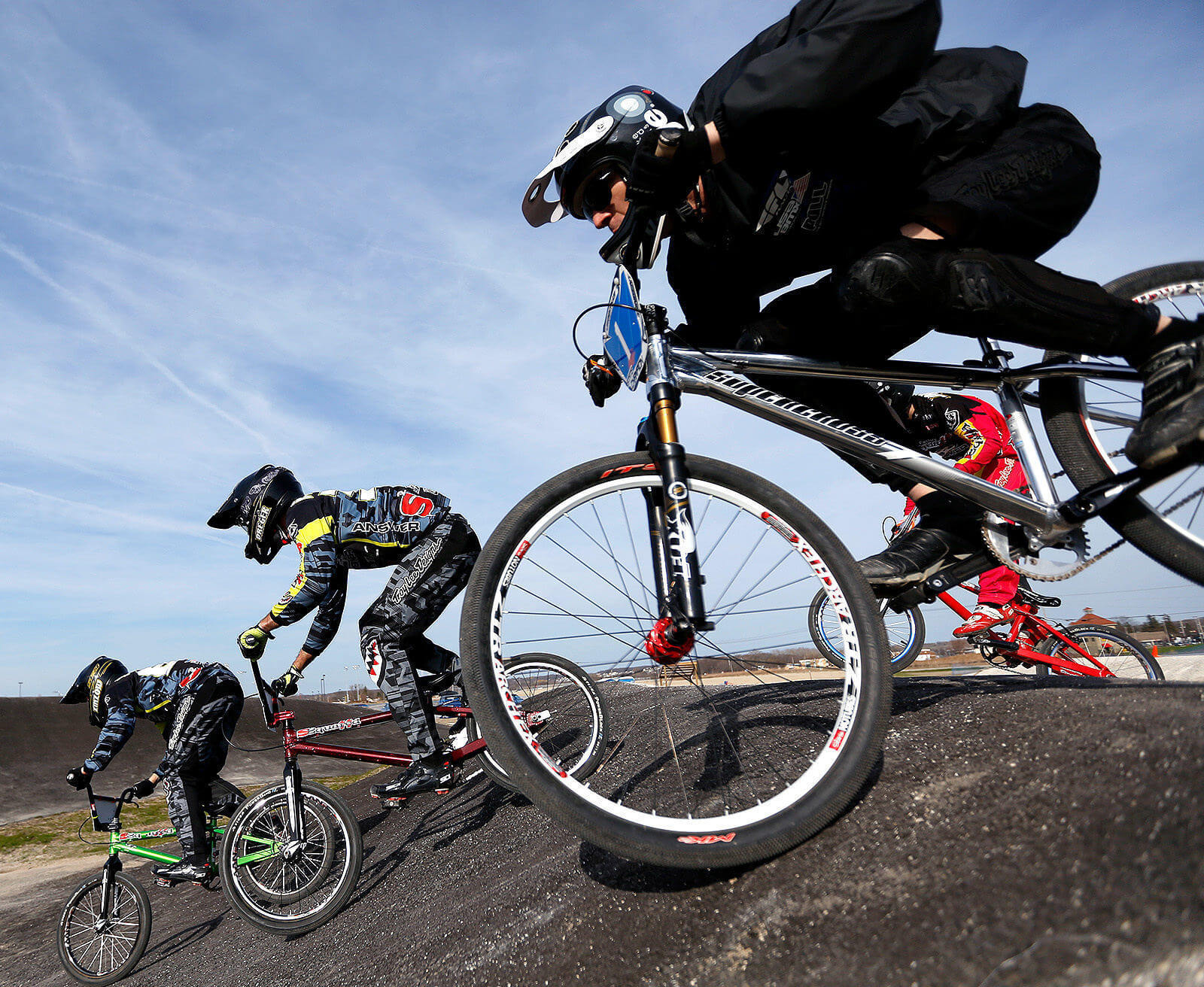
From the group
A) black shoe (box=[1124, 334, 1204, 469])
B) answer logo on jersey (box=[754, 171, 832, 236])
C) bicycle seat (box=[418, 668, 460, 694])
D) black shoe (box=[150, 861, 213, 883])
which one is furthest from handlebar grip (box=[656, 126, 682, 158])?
black shoe (box=[150, 861, 213, 883])

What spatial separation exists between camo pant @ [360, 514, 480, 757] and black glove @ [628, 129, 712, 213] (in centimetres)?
406

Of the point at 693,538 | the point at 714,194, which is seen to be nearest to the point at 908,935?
the point at 693,538

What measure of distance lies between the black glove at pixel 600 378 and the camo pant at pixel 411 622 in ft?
10.8

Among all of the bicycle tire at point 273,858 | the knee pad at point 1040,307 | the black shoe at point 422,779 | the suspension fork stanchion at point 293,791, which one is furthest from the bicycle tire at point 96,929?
the knee pad at point 1040,307

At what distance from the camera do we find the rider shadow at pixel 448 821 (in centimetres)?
492

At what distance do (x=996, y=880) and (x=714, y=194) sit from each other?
2218 mm

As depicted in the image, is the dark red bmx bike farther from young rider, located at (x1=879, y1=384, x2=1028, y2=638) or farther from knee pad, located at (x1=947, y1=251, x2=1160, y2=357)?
young rider, located at (x1=879, y1=384, x2=1028, y2=638)

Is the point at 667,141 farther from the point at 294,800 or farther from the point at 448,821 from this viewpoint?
the point at 448,821

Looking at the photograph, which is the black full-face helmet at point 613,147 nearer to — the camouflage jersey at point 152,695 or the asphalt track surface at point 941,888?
the asphalt track surface at point 941,888

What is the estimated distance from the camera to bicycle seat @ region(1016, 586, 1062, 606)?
20.7ft

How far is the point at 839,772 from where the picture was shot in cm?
184

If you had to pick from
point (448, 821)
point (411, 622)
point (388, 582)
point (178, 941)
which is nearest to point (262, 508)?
point (388, 582)

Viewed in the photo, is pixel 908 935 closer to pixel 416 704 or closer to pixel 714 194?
pixel 714 194

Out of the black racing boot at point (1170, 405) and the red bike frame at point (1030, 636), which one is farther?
the red bike frame at point (1030, 636)
